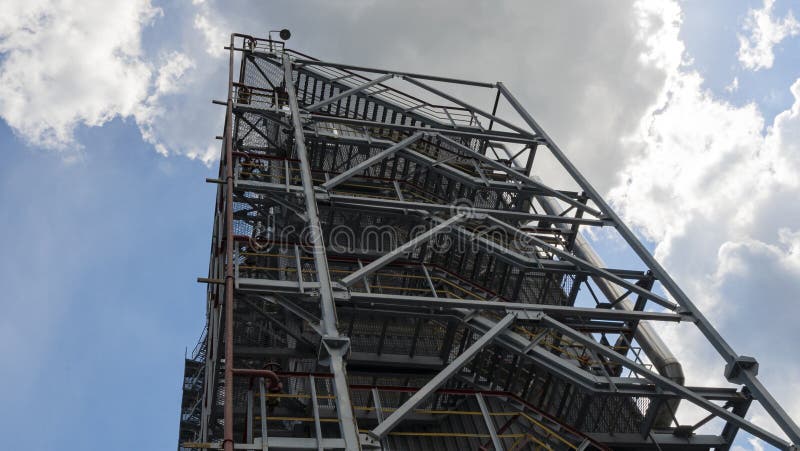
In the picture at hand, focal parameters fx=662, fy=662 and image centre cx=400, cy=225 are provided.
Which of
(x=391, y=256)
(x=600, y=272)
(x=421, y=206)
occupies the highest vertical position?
(x=421, y=206)

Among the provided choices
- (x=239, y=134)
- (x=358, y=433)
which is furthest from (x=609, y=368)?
(x=239, y=134)

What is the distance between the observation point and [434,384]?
348 inches

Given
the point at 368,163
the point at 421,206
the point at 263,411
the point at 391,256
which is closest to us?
the point at 263,411

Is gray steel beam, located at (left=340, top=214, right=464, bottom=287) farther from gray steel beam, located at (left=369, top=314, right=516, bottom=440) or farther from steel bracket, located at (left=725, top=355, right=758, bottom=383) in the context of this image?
steel bracket, located at (left=725, top=355, right=758, bottom=383)

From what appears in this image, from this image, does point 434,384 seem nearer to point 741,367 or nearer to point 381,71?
point 741,367

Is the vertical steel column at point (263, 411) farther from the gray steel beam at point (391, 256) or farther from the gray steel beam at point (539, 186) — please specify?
the gray steel beam at point (539, 186)

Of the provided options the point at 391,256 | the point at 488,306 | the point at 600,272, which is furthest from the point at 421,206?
the point at 600,272

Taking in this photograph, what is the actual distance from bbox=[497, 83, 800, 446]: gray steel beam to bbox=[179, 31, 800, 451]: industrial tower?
0.12 ft

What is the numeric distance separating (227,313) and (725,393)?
7.89 metres

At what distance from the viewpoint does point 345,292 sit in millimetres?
9898

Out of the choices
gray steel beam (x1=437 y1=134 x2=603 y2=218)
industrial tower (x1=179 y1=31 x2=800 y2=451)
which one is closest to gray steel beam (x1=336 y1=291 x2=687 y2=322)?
industrial tower (x1=179 y1=31 x2=800 y2=451)

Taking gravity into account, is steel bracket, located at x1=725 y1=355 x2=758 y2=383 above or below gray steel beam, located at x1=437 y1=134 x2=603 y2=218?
below

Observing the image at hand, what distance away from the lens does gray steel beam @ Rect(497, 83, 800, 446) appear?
9.98m

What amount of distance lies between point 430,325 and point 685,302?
15.5 ft
